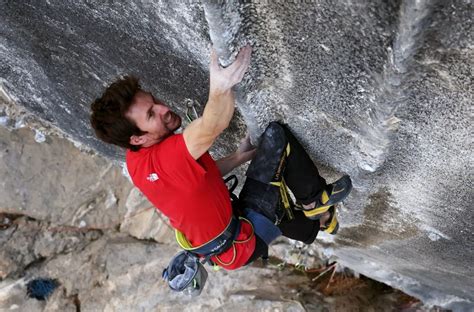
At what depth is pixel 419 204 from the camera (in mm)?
2355

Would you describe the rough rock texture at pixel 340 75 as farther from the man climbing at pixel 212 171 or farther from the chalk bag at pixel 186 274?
the chalk bag at pixel 186 274

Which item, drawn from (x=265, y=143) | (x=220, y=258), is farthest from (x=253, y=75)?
(x=220, y=258)

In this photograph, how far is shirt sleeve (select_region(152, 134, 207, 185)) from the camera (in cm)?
198

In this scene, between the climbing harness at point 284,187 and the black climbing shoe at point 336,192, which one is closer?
the climbing harness at point 284,187

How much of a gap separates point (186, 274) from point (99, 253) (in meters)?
2.33

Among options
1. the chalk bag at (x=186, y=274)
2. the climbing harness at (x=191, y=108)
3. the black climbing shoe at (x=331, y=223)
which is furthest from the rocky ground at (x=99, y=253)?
the climbing harness at (x=191, y=108)

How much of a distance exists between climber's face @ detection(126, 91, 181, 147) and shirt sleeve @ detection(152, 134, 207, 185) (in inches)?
2.8

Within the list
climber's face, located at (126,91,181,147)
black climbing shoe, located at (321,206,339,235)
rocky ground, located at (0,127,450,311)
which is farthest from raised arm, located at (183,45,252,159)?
rocky ground, located at (0,127,450,311)

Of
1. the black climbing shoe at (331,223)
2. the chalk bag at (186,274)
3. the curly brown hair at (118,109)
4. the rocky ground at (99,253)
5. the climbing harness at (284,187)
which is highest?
the curly brown hair at (118,109)

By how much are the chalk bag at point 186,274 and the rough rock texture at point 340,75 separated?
0.69m

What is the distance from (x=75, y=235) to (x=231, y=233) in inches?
110

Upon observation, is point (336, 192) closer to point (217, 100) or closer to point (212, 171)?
point (212, 171)

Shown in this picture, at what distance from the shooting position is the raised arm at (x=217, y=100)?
176 cm

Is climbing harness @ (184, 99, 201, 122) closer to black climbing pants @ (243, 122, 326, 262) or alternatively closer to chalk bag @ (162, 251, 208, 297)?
black climbing pants @ (243, 122, 326, 262)
